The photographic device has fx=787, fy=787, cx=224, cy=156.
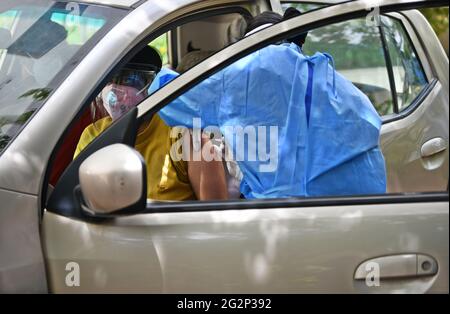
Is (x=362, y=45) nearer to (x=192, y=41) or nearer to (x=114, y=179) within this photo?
(x=192, y=41)

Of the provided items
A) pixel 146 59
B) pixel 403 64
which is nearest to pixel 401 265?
pixel 146 59

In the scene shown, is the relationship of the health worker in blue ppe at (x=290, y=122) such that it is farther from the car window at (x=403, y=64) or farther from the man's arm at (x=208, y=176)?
the car window at (x=403, y=64)

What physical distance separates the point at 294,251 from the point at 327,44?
3.25 metres

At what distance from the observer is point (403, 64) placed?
177 inches

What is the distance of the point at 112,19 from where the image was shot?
9.72 ft

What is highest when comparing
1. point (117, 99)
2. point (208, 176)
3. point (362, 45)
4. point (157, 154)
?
point (362, 45)

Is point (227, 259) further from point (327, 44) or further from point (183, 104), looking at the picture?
point (327, 44)

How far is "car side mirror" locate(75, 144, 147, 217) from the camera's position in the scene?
233cm

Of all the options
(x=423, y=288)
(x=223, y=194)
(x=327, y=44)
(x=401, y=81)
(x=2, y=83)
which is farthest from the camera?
(x=327, y=44)

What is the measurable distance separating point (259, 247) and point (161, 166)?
2.40ft

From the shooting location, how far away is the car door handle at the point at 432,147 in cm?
351

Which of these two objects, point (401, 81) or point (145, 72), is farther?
point (401, 81)

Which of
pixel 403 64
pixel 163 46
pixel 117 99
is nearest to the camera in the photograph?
pixel 117 99

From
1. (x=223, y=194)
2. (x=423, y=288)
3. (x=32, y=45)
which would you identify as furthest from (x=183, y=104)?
(x=423, y=288)
